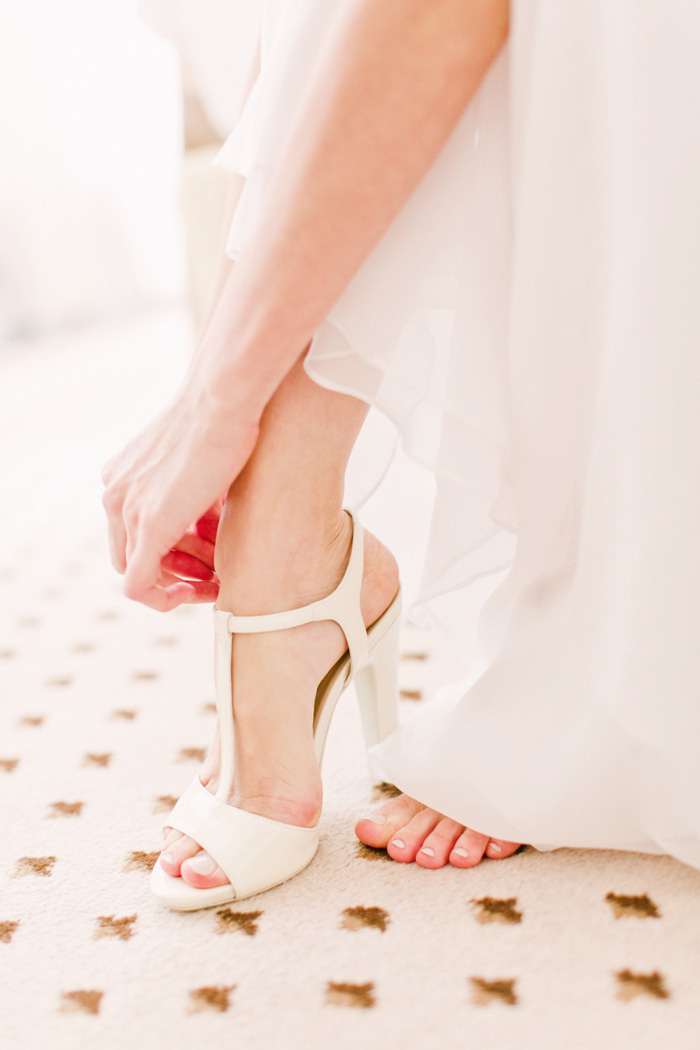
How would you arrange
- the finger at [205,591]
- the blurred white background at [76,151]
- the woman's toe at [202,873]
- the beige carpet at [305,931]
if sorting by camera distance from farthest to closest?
the blurred white background at [76,151], the finger at [205,591], the woman's toe at [202,873], the beige carpet at [305,931]

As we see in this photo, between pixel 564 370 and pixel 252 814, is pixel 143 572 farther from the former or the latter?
pixel 564 370

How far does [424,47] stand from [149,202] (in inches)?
203

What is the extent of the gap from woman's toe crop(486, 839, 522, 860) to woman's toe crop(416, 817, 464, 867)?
0.03m

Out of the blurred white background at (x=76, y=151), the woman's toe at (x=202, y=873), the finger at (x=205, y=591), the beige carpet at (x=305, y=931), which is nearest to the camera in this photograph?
the beige carpet at (x=305, y=931)

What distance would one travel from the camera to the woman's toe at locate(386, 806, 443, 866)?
70 cm

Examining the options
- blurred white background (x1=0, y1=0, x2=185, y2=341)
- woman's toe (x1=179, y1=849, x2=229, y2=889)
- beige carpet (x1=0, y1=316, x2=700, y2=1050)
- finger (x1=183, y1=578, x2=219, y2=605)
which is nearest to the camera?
beige carpet (x1=0, y1=316, x2=700, y2=1050)

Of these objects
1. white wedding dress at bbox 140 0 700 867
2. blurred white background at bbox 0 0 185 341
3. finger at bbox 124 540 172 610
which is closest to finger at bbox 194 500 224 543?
finger at bbox 124 540 172 610

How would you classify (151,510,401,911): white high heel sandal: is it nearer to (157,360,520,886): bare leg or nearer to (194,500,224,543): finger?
(157,360,520,886): bare leg

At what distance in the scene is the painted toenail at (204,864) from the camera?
25.2 inches

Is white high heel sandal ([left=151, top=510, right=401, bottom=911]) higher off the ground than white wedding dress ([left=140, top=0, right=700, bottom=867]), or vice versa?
white wedding dress ([left=140, top=0, right=700, bottom=867])

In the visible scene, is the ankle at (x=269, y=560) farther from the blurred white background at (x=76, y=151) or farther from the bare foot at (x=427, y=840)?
the blurred white background at (x=76, y=151)

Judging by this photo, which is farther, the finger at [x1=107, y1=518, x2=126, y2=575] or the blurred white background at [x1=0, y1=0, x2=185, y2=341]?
the blurred white background at [x1=0, y1=0, x2=185, y2=341]

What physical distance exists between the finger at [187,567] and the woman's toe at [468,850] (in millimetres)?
316

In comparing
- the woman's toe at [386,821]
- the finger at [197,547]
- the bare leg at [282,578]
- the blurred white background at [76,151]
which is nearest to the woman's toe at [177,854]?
the bare leg at [282,578]
